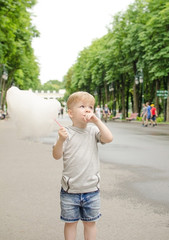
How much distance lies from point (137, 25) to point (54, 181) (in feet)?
104

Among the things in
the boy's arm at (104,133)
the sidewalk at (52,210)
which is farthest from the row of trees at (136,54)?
the boy's arm at (104,133)

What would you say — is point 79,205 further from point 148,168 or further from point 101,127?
point 148,168

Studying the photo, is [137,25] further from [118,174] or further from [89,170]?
[89,170]

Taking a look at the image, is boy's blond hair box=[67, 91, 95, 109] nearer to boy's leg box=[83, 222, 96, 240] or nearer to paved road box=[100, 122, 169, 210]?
boy's leg box=[83, 222, 96, 240]

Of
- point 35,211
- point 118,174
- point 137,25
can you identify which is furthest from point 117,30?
point 35,211

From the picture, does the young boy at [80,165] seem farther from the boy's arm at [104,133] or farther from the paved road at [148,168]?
the paved road at [148,168]

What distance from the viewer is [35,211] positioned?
4.37 meters

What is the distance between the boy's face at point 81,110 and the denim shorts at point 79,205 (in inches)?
23.4

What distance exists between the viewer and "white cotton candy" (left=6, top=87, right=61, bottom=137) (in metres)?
2.72

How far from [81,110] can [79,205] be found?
→ 2.53 feet

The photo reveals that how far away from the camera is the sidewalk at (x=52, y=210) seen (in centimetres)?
360

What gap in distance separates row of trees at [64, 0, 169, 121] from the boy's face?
88.0 ft

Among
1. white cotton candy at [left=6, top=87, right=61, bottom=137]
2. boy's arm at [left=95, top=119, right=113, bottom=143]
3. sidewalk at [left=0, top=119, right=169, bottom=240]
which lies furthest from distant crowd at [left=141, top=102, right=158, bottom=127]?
white cotton candy at [left=6, top=87, right=61, bottom=137]

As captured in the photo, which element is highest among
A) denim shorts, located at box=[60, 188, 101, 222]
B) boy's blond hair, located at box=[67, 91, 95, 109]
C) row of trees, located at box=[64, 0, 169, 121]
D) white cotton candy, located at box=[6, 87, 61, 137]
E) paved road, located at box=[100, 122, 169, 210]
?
row of trees, located at box=[64, 0, 169, 121]
